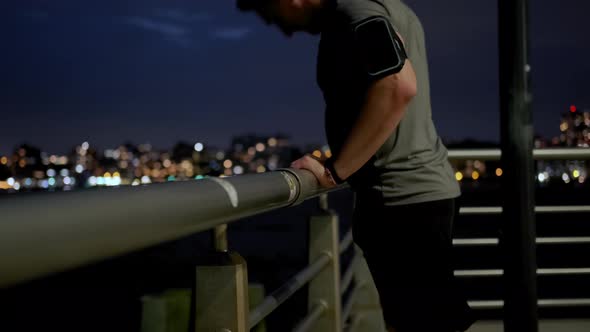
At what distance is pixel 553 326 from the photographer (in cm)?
414

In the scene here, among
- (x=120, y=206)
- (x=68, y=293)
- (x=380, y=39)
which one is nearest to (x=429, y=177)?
(x=380, y=39)

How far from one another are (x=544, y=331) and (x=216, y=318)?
343 cm

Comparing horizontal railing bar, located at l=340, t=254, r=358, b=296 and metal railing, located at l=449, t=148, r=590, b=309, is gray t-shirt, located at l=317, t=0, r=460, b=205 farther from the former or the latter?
metal railing, located at l=449, t=148, r=590, b=309

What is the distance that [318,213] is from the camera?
2.83 meters

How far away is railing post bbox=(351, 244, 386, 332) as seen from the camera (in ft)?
13.1

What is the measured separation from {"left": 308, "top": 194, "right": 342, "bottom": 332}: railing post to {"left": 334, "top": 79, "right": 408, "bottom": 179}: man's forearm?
805mm

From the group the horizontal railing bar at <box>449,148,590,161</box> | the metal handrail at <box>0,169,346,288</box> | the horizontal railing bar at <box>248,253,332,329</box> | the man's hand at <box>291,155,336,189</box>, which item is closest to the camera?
the metal handrail at <box>0,169,346,288</box>

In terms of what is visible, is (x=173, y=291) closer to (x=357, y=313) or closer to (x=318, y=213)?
(x=318, y=213)

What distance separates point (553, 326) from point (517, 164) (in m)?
1.87

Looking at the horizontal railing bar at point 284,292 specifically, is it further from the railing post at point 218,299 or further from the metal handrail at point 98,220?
the metal handrail at point 98,220

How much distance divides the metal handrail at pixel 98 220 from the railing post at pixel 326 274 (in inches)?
60.7

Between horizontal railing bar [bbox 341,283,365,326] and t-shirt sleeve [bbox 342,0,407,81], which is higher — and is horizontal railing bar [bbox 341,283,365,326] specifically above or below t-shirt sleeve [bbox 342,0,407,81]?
below

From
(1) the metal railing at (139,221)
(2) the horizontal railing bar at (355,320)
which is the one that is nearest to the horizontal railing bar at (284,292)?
(1) the metal railing at (139,221)

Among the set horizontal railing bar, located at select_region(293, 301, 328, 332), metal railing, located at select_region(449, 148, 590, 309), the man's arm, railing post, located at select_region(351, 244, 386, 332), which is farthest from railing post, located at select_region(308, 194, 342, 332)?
metal railing, located at select_region(449, 148, 590, 309)
